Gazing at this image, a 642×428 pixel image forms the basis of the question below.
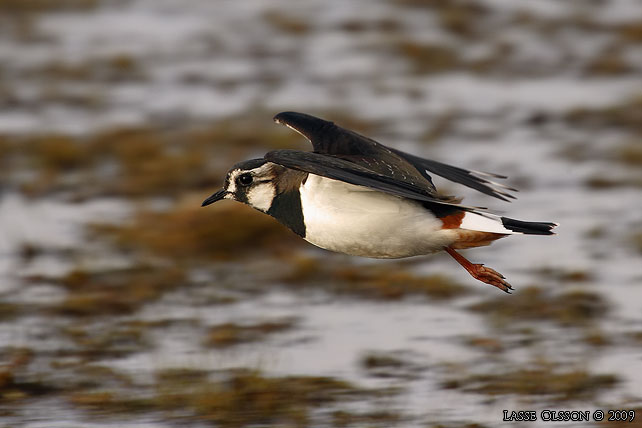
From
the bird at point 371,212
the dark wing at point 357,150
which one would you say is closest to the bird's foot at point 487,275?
the bird at point 371,212

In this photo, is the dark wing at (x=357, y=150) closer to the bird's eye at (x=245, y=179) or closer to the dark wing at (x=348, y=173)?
the dark wing at (x=348, y=173)

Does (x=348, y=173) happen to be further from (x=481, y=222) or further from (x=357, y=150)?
(x=357, y=150)

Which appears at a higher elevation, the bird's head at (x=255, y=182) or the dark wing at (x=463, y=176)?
the dark wing at (x=463, y=176)

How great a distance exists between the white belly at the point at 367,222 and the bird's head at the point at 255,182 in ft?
1.25

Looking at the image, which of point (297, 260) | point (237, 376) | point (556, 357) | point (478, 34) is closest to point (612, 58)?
point (478, 34)

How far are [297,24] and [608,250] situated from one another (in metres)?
8.87

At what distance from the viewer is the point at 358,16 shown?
20.0 m

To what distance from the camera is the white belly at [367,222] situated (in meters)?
7.20

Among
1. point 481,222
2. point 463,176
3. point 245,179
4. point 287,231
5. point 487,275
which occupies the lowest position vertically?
point 487,275

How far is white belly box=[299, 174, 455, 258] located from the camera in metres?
7.20

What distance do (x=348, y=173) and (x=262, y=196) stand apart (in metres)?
0.95

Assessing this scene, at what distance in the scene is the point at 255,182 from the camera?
7.64m

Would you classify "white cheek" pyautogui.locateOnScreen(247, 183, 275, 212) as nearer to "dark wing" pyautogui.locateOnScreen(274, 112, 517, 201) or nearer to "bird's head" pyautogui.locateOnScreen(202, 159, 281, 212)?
"bird's head" pyautogui.locateOnScreen(202, 159, 281, 212)

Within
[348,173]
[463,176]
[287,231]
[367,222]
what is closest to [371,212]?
[367,222]
